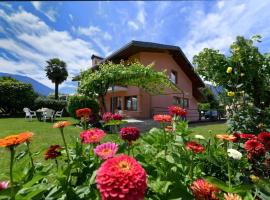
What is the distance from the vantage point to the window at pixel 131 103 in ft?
75.1

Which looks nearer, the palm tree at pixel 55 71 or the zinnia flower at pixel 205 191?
the zinnia flower at pixel 205 191

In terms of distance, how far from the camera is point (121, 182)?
1.04 m

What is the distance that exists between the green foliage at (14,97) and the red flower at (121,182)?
30.0 m

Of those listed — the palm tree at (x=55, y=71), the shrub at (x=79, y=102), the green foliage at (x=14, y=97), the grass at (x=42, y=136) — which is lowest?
the grass at (x=42, y=136)

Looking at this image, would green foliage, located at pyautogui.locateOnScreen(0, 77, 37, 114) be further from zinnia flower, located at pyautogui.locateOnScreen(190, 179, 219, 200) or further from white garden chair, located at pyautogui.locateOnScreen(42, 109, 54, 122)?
zinnia flower, located at pyautogui.locateOnScreen(190, 179, 219, 200)

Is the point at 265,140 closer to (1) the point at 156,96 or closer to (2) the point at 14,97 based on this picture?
(1) the point at 156,96

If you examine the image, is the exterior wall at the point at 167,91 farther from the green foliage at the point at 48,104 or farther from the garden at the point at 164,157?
the garden at the point at 164,157

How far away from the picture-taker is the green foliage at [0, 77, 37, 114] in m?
28.4

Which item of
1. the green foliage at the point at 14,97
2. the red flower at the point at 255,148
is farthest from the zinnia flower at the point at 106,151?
the green foliage at the point at 14,97

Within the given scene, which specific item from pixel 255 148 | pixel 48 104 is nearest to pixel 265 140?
pixel 255 148

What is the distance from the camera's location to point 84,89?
16578 millimetres

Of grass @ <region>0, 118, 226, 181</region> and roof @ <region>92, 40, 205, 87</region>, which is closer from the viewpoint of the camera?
grass @ <region>0, 118, 226, 181</region>

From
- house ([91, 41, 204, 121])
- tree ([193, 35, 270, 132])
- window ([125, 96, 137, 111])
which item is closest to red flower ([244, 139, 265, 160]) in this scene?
tree ([193, 35, 270, 132])

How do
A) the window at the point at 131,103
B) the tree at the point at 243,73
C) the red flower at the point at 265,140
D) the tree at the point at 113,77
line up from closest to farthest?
the red flower at the point at 265,140 → the tree at the point at 243,73 → the tree at the point at 113,77 → the window at the point at 131,103
